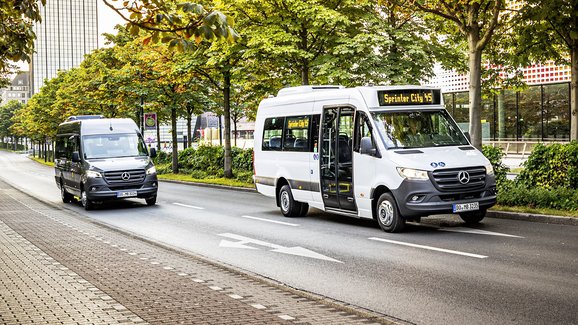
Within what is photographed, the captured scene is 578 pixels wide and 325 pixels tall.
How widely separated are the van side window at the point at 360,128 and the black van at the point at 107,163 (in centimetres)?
892

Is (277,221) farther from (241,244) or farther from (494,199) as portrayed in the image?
(494,199)

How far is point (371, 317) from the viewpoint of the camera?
6711 mm

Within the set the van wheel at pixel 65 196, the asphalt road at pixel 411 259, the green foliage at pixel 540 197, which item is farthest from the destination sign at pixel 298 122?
the van wheel at pixel 65 196

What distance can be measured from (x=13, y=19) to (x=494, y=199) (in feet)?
28.2

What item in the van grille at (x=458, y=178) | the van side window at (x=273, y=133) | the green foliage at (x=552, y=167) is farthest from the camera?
the van side window at (x=273, y=133)

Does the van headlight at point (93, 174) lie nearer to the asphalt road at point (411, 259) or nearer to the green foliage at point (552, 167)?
the asphalt road at point (411, 259)

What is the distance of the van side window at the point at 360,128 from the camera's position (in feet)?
45.3

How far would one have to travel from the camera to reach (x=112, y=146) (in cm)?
2186

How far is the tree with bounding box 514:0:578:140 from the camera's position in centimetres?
1499

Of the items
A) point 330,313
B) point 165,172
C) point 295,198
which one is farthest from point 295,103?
point 165,172

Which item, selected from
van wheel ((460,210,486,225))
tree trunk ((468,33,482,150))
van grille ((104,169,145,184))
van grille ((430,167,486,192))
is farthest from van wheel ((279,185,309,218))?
van grille ((104,169,145,184))

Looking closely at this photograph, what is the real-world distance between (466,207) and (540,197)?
9.60 feet

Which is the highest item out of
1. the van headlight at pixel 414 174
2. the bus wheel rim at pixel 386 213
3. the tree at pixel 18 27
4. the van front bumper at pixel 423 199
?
the tree at pixel 18 27

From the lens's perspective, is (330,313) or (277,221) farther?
(277,221)
